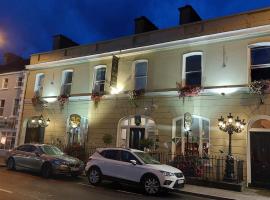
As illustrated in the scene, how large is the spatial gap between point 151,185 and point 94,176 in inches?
112

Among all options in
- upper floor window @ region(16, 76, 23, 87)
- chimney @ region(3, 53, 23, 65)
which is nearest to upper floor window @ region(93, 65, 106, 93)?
upper floor window @ region(16, 76, 23, 87)

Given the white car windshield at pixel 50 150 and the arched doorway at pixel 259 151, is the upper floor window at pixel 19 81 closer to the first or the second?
the white car windshield at pixel 50 150

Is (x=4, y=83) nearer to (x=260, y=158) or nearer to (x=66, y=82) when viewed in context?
(x=66, y=82)

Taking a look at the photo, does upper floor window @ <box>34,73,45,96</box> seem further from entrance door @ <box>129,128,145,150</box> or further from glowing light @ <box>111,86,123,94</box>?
entrance door @ <box>129,128,145,150</box>

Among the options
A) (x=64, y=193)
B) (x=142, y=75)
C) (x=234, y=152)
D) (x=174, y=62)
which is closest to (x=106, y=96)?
(x=142, y=75)

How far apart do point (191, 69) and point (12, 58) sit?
2381 cm

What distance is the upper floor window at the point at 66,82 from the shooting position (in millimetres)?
22531

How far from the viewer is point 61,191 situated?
35.2 feet

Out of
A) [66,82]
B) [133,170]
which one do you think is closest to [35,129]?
[66,82]

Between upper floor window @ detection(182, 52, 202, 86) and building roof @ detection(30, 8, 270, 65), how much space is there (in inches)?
46.5

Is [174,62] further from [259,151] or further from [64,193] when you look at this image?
[64,193]

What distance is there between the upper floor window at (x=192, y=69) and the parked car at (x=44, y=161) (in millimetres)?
7536

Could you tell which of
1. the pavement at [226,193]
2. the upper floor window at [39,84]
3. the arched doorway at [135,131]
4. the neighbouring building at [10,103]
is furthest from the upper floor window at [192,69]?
the neighbouring building at [10,103]

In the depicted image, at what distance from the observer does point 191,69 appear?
17.4m
